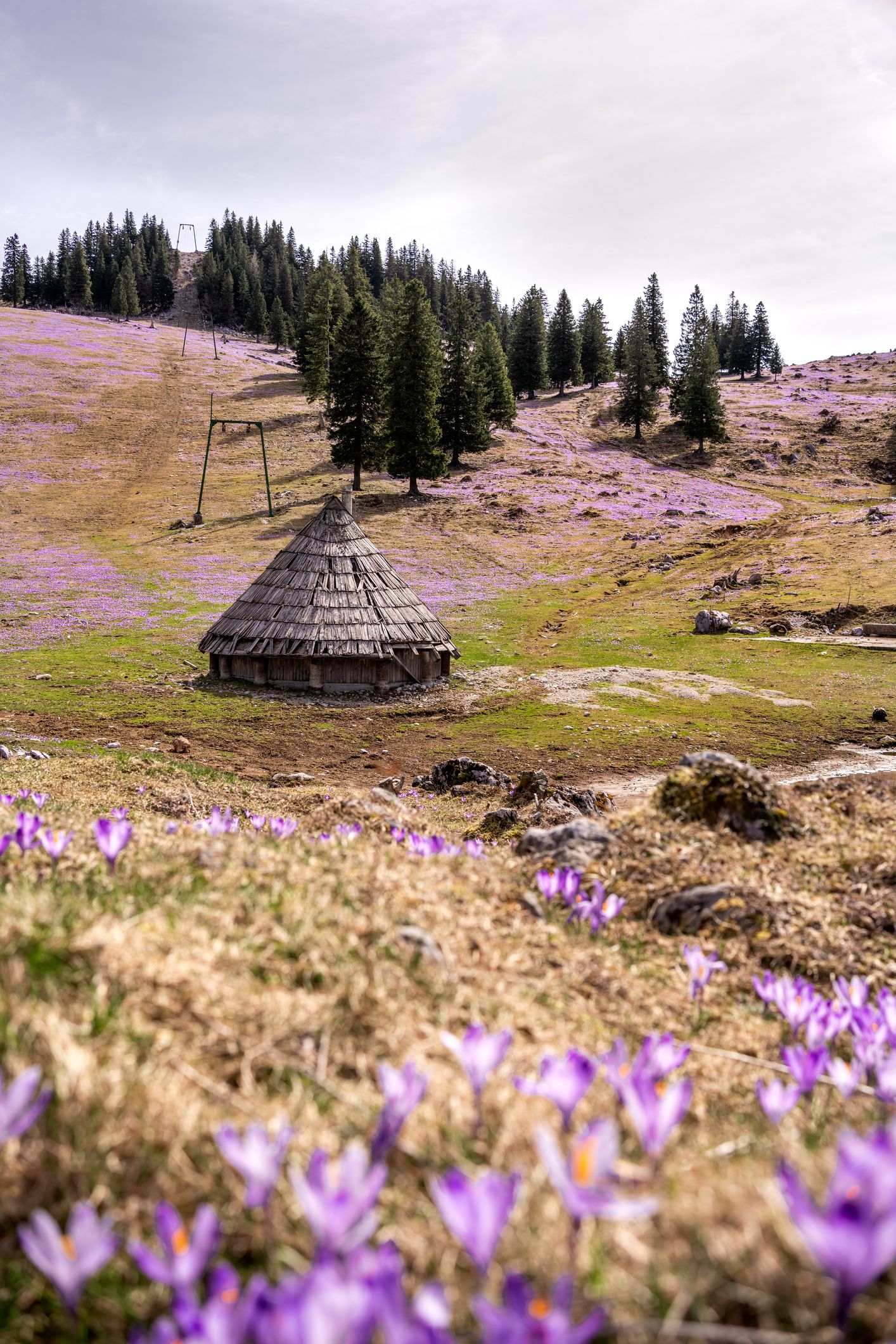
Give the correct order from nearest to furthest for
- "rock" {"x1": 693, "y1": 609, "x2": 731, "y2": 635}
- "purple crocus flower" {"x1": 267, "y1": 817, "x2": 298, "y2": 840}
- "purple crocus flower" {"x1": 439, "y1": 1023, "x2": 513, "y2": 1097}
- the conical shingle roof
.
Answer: "purple crocus flower" {"x1": 439, "y1": 1023, "x2": 513, "y2": 1097}
"purple crocus flower" {"x1": 267, "y1": 817, "x2": 298, "y2": 840}
the conical shingle roof
"rock" {"x1": 693, "y1": 609, "x2": 731, "y2": 635}

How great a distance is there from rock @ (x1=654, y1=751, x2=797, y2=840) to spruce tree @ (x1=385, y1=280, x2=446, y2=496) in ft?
180

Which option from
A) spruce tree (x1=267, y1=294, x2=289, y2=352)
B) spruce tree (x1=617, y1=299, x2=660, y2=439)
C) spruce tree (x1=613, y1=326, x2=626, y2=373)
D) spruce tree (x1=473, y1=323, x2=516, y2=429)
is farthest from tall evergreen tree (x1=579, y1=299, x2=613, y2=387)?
spruce tree (x1=267, y1=294, x2=289, y2=352)

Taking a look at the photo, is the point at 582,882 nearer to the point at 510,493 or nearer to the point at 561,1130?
the point at 561,1130

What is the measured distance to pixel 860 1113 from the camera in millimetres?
2100

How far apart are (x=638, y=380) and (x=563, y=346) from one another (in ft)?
80.3

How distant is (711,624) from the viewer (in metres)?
→ 33.7

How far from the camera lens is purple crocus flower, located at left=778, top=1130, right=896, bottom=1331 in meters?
0.98

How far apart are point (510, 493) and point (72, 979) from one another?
61.3 m

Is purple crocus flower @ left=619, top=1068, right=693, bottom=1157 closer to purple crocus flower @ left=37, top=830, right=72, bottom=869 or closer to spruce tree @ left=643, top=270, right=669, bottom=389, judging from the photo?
purple crocus flower @ left=37, top=830, right=72, bottom=869

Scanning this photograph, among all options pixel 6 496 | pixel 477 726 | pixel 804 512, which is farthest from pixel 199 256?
pixel 477 726

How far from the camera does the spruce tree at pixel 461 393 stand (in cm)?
6444

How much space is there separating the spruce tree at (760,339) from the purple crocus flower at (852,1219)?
143 m

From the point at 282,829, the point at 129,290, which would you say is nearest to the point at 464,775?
the point at 282,829

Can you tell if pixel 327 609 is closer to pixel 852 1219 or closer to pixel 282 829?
pixel 282 829
